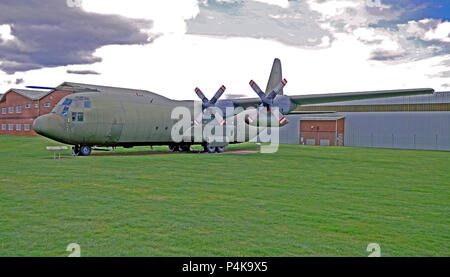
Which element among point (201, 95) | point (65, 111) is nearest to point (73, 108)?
point (65, 111)

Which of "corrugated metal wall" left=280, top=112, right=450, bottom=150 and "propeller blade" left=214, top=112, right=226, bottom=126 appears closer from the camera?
"propeller blade" left=214, top=112, right=226, bottom=126

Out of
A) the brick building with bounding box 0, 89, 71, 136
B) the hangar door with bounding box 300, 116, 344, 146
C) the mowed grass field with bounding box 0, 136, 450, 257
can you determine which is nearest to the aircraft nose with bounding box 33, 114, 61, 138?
the mowed grass field with bounding box 0, 136, 450, 257

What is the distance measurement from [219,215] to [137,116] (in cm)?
1991

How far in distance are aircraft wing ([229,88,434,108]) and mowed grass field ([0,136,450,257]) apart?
11712 millimetres

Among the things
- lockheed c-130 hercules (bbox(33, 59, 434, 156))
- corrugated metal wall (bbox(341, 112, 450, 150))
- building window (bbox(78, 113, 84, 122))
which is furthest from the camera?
corrugated metal wall (bbox(341, 112, 450, 150))

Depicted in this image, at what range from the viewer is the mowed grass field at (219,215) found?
20.7 feet

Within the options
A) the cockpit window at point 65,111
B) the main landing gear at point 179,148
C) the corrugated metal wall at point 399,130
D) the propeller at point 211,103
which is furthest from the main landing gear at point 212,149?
the corrugated metal wall at point 399,130

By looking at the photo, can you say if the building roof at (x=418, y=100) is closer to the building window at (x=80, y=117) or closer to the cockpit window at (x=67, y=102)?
the building window at (x=80, y=117)

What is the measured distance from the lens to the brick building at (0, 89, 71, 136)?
60.2 m

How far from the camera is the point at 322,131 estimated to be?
54.6 m

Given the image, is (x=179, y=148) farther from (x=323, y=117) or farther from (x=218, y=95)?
(x=323, y=117)

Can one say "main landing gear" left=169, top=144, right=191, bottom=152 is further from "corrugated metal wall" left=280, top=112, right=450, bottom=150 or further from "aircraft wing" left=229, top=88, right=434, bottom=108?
"corrugated metal wall" left=280, top=112, right=450, bottom=150
